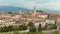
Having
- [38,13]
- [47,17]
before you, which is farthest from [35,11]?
[47,17]

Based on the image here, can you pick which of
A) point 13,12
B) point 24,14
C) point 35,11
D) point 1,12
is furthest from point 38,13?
point 1,12

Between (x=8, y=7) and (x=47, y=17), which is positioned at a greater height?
(x=8, y=7)

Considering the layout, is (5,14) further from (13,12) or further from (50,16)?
(50,16)

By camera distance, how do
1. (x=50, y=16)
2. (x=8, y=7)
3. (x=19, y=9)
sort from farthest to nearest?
(x=19, y=9)
(x=50, y=16)
(x=8, y=7)

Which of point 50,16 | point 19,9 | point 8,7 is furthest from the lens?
point 19,9

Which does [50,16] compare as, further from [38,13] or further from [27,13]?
[27,13]

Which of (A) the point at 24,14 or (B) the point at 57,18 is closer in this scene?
(B) the point at 57,18

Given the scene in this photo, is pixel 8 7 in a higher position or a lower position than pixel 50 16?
higher
